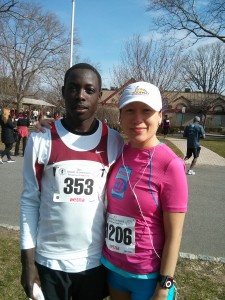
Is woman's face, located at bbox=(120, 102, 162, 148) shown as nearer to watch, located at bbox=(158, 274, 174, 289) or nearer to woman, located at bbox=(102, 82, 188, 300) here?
woman, located at bbox=(102, 82, 188, 300)

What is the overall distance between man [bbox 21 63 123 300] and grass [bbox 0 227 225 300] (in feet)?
4.95

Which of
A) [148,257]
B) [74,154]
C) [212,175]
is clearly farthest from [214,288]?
[212,175]

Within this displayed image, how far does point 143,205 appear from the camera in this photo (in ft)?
5.57

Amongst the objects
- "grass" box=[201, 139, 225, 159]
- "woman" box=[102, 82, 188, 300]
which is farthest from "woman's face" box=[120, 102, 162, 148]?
"grass" box=[201, 139, 225, 159]

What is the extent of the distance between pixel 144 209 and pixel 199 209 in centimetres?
487

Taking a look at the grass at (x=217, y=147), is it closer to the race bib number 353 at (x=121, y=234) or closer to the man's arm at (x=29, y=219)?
Answer: the race bib number 353 at (x=121, y=234)

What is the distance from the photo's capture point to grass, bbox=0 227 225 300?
3107 millimetres

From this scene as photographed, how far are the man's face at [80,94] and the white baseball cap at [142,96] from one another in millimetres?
212

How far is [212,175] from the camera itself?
1021cm

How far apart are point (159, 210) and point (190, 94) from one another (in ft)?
217

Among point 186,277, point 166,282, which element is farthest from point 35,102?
point 166,282

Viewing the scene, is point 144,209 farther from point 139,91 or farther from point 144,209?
point 139,91

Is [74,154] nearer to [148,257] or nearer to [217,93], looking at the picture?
[148,257]

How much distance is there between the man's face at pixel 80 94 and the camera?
5.95 ft
